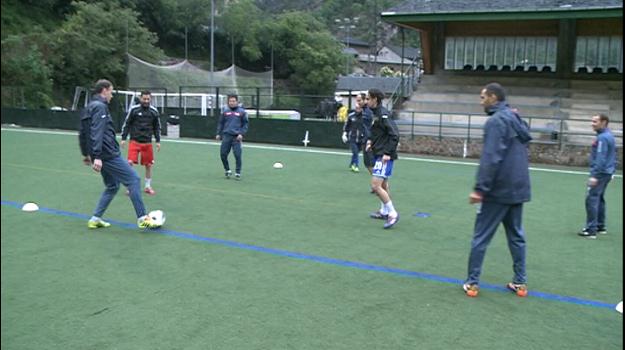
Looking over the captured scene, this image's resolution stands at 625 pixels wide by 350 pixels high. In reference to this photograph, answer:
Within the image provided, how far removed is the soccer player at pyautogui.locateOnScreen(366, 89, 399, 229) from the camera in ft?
27.0

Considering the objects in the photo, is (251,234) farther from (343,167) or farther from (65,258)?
(343,167)

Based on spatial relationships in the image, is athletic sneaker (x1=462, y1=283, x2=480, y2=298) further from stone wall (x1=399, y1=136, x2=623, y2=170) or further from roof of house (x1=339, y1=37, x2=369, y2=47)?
roof of house (x1=339, y1=37, x2=369, y2=47)

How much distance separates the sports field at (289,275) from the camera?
14.9 feet

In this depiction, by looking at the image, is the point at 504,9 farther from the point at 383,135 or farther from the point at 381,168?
the point at 381,168

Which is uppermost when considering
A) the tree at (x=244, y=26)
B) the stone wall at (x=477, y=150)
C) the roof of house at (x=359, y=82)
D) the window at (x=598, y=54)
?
the tree at (x=244, y=26)

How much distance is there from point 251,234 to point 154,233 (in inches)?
48.2

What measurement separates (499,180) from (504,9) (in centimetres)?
1766

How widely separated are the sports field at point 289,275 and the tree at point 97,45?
20.1m

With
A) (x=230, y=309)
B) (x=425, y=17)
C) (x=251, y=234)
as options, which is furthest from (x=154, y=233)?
(x=425, y=17)

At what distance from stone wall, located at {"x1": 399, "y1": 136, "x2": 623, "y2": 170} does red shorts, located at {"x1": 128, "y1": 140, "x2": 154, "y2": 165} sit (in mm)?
10898

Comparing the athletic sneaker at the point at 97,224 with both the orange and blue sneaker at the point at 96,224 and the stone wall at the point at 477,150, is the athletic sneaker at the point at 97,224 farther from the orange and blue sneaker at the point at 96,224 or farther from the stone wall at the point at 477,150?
the stone wall at the point at 477,150

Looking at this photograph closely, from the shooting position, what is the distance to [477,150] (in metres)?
19.9

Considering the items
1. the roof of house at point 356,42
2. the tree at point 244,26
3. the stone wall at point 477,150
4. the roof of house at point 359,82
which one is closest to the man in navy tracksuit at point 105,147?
the stone wall at point 477,150

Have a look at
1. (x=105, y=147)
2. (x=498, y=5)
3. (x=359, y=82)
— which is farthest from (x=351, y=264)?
(x=359, y=82)
